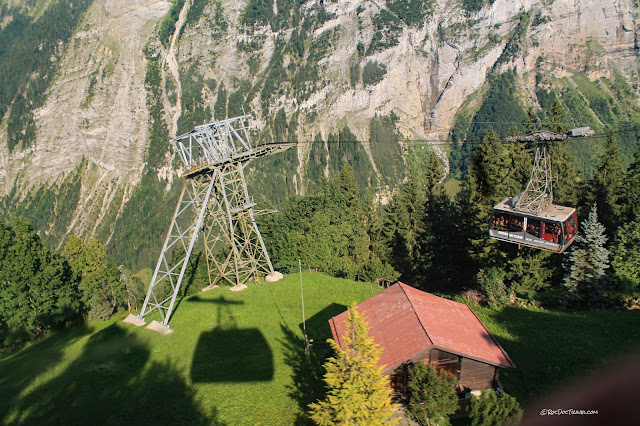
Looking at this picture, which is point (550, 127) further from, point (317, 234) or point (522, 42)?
point (522, 42)

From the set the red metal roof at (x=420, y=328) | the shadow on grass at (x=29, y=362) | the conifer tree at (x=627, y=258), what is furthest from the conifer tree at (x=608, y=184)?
the shadow on grass at (x=29, y=362)

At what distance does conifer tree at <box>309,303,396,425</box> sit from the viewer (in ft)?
49.7

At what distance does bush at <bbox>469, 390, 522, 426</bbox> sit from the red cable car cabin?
37.5 feet

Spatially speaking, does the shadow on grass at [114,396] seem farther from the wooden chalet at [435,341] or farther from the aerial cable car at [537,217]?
the aerial cable car at [537,217]

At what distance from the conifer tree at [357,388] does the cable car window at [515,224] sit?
1557 cm

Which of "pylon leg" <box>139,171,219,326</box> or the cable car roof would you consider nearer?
→ the cable car roof

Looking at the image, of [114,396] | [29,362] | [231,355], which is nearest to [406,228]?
[231,355]

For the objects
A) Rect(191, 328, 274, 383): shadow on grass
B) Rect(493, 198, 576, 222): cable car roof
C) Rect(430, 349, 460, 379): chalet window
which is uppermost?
Rect(493, 198, 576, 222): cable car roof

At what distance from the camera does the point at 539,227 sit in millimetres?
26266

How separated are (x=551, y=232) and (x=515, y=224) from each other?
Answer: 7.25 ft

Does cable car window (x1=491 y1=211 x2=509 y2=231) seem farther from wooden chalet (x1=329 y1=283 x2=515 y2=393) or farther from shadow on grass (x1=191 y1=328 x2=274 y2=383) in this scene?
shadow on grass (x1=191 y1=328 x2=274 y2=383)

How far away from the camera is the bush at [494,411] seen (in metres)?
16.8

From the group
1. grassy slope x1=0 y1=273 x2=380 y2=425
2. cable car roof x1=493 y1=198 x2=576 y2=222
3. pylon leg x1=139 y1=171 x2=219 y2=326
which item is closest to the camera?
grassy slope x1=0 y1=273 x2=380 y2=425

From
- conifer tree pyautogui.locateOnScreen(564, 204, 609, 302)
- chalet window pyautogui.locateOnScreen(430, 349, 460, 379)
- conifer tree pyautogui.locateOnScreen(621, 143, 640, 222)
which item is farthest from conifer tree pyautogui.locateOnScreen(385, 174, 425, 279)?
chalet window pyautogui.locateOnScreen(430, 349, 460, 379)
